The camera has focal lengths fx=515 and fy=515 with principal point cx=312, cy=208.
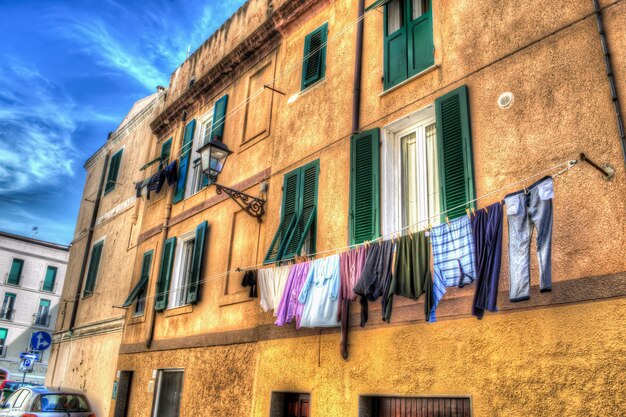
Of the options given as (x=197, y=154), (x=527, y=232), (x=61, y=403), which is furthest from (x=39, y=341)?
(x=527, y=232)

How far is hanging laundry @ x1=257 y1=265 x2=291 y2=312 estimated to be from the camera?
777 cm

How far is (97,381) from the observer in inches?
549

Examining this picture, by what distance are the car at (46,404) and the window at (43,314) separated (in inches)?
1176

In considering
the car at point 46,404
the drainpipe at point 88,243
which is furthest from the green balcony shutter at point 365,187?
the drainpipe at point 88,243

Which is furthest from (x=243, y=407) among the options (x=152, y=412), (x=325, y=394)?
(x=152, y=412)

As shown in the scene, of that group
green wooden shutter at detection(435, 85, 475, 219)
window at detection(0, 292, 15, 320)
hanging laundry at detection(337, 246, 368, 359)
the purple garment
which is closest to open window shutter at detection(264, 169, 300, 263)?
the purple garment

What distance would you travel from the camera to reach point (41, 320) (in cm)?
3938

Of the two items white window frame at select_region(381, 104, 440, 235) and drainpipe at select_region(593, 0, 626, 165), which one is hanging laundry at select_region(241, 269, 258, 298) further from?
drainpipe at select_region(593, 0, 626, 165)

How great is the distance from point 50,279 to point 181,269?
3356 cm

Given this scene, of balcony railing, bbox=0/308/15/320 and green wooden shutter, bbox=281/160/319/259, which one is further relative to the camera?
balcony railing, bbox=0/308/15/320

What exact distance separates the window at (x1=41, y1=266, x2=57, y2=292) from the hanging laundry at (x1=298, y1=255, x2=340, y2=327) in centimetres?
3909

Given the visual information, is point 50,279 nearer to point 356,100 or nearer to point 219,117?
point 219,117

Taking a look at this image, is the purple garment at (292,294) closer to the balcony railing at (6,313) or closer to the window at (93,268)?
the window at (93,268)

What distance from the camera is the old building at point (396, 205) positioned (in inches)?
194
